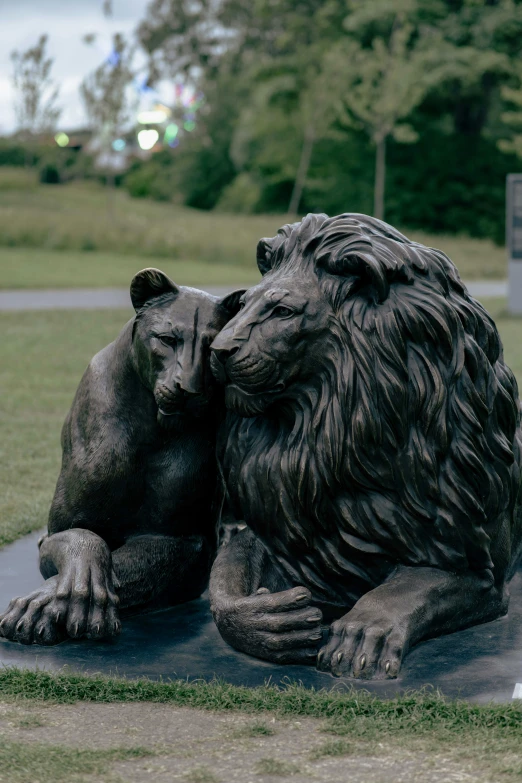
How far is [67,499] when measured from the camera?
13.6ft

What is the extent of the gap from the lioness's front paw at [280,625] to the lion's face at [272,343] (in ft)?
2.11

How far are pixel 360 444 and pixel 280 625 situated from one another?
2.11ft

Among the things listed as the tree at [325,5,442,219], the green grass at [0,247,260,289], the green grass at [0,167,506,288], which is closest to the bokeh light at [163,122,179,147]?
the tree at [325,5,442,219]

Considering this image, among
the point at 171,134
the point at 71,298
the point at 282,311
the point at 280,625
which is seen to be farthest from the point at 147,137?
the point at 280,625

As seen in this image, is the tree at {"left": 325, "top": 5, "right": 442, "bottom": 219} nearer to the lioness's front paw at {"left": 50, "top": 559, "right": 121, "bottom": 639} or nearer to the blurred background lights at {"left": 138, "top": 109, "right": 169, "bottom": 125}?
the blurred background lights at {"left": 138, "top": 109, "right": 169, "bottom": 125}

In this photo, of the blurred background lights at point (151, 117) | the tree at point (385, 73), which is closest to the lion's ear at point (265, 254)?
the tree at point (385, 73)

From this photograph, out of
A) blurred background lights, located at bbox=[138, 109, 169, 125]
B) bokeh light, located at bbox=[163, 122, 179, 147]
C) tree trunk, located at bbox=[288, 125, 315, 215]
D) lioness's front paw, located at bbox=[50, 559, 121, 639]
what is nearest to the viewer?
lioness's front paw, located at bbox=[50, 559, 121, 639]

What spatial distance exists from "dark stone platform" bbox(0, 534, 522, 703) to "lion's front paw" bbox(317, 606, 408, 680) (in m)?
0.04

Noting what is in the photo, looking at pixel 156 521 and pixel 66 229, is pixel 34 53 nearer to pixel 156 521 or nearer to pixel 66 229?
pixel 66 229

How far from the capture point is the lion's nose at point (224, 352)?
3689 millimetres

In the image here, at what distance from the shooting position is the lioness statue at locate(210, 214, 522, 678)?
3.69 metres

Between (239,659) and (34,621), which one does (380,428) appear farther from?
(34,621)

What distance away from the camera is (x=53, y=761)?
9.90 ft

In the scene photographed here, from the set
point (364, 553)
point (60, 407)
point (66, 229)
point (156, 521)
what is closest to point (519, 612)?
point (364, 553)
